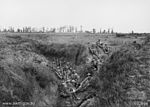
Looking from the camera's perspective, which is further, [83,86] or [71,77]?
[71,77]

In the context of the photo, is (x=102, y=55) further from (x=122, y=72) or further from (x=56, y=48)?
(x=122, y=72)

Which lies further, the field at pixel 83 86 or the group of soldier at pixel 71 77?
the group of soldier at pixel 71 77

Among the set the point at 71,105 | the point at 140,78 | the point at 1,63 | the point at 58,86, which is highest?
the point at 1,63

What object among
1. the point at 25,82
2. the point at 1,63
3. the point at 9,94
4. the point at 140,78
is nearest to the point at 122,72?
the point at 140,78

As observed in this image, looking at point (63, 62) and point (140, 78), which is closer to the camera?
point (140, 78)

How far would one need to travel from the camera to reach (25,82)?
8.05m

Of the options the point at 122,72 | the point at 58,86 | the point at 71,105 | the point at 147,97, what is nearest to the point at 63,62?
the point at 58,86

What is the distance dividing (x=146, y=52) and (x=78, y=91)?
5.17 meters

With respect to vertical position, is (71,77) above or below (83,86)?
above

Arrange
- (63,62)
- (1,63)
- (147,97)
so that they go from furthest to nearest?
(63,62) → (1,63) → (147,97)

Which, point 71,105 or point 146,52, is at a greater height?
point 146,52

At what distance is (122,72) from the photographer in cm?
845

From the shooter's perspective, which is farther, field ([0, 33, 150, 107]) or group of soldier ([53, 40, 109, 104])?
group of soldier ([53, 40, 109, 104])

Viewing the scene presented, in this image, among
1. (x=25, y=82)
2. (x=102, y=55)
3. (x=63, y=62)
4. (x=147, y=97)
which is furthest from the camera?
(x=102, y=55)
